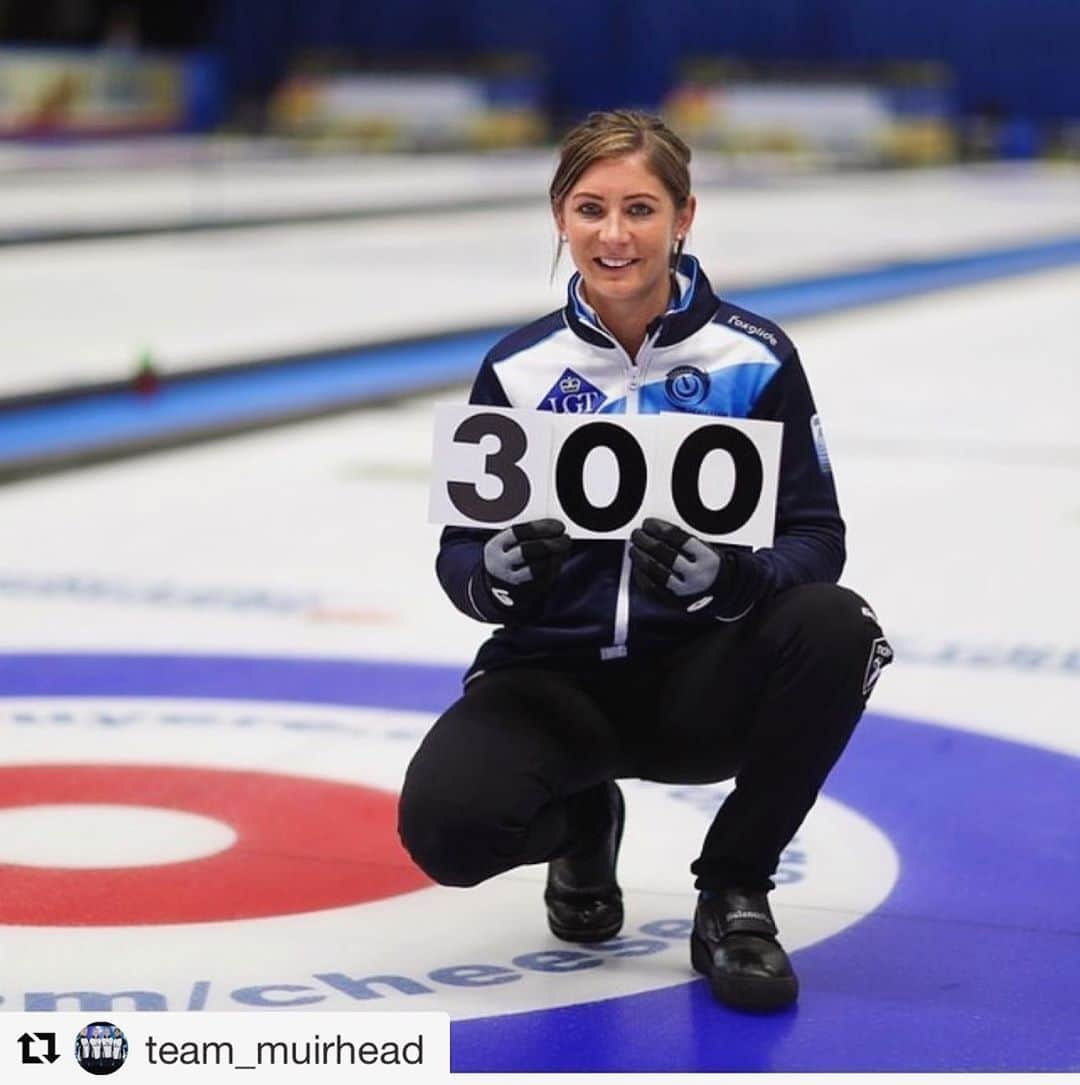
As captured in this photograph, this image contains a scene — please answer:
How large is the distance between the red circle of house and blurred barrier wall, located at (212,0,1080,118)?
2921 centimetres

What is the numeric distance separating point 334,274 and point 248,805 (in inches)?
439

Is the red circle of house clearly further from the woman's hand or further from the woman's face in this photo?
the woman's face

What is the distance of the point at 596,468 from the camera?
9.75 feet

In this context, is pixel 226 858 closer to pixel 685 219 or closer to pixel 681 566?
pixel 681 566

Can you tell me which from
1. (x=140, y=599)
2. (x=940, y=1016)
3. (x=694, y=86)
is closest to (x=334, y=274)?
(x=140, y=599)

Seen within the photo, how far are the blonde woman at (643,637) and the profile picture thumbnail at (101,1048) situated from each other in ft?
1.78

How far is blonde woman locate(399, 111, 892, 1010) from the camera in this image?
9.69ft

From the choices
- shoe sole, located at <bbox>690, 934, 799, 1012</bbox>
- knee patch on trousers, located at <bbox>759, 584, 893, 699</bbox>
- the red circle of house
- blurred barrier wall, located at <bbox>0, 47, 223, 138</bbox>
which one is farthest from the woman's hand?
blurred barrier wall, located at <bbox>0, 47, 223, 138</bbox>

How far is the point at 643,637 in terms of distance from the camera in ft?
10.3

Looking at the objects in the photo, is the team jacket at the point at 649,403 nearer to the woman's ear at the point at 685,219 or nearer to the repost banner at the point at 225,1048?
the woman's ear at the point at 685,219

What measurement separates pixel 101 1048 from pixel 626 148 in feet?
4.26

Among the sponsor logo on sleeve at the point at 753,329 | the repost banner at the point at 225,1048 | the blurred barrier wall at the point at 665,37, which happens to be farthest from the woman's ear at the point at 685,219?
the blurred barrier wall at the point at 665,37

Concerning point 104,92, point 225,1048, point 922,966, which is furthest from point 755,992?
point 104,92

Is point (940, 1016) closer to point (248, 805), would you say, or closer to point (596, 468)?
point (596, 468)
